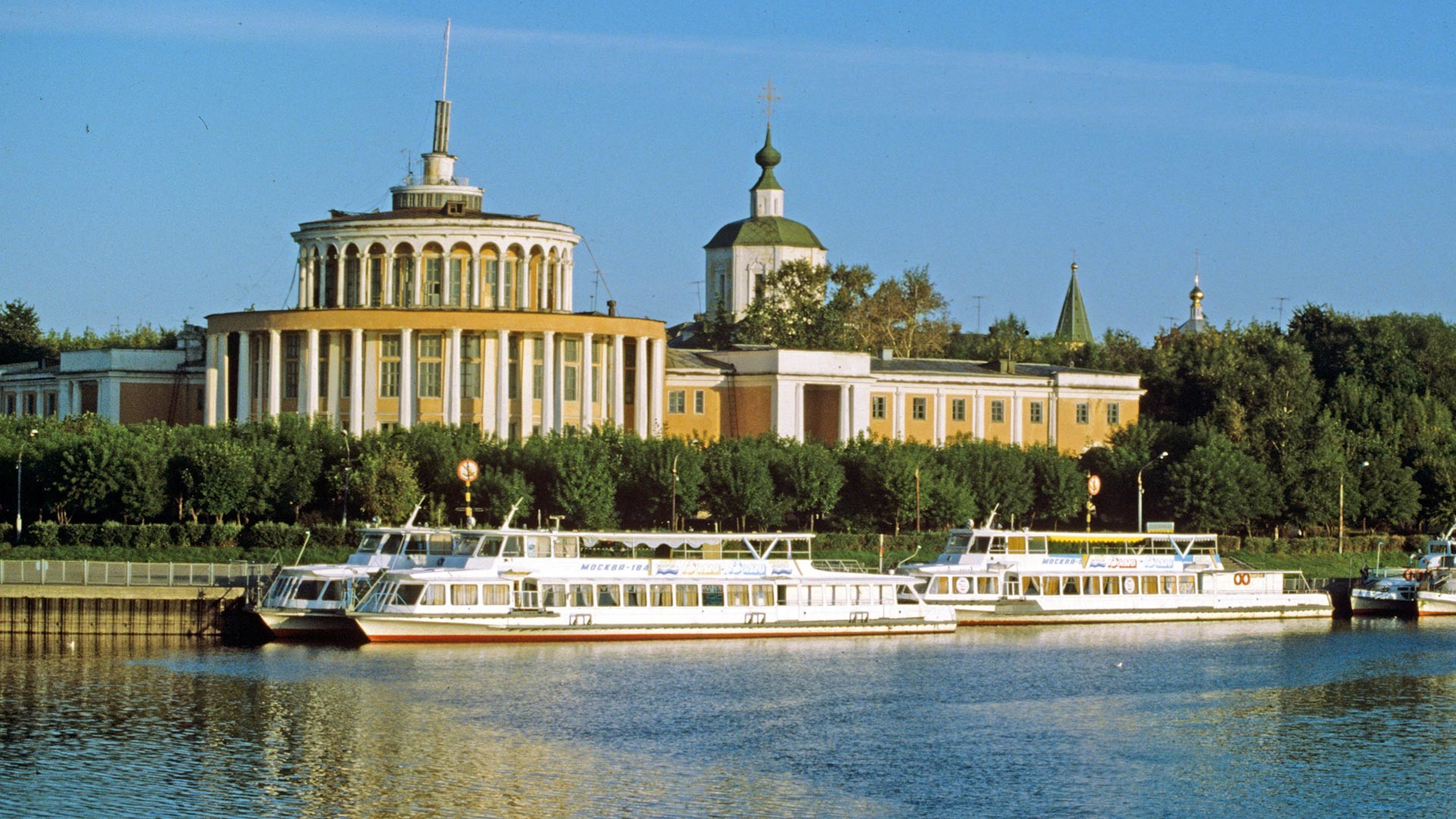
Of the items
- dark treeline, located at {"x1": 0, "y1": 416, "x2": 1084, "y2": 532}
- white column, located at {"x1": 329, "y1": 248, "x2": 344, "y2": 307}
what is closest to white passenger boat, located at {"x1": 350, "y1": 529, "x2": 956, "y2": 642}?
dark treeline, located at {"x1": 0, "y1": 416, "x2": 1084, "y2": 532}

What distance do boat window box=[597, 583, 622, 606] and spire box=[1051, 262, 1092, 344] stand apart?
128 meters

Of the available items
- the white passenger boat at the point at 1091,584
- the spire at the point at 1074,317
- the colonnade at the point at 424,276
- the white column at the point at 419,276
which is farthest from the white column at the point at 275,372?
the spire at the point at 1074,317

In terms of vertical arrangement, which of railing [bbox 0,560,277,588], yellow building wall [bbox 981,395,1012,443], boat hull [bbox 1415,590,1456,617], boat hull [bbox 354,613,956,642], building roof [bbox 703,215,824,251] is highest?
building roof [bbox 703,215,824,251]

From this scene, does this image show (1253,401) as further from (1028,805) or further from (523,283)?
(1028,805)

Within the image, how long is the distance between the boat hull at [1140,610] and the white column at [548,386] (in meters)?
32.6

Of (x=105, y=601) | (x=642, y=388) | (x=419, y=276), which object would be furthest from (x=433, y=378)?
(x=105, y=601)

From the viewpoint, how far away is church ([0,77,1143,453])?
107 meters

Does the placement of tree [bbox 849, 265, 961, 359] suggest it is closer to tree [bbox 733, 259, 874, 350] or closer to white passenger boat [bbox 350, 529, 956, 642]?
tree [bbox 733, 259, 874, 350]

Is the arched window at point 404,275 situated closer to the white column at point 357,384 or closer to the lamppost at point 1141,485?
the white column at point 357,384

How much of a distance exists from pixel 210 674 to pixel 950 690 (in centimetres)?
1993

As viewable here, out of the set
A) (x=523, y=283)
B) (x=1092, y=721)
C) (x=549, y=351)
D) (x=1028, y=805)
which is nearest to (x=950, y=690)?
(x=1092, y=721)

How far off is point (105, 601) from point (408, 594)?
911cm

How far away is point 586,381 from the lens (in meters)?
109

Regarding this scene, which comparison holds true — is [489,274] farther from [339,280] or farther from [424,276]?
[339,280]
